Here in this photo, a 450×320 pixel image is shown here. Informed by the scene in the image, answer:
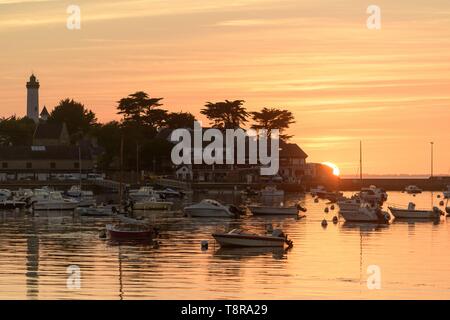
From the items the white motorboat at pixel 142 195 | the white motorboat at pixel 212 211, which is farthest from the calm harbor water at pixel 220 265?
the white motorboat at pixel 142 195

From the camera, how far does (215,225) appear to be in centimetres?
9225

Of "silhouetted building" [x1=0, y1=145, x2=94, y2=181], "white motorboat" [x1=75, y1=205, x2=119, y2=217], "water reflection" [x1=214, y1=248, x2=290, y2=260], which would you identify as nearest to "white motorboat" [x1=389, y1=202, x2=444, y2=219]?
"white motorboat" [x1=75, y1=205, x2=119, y2=217]

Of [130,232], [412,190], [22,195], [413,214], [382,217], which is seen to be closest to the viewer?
[130,232]

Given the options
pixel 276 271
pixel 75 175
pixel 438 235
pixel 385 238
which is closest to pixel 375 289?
pixel 276 271

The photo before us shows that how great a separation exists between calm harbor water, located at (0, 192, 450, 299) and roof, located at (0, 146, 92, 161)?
8098 cm

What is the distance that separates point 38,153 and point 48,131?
24588 millimetres

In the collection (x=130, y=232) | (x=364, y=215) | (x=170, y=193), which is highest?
(x=170, y=193)

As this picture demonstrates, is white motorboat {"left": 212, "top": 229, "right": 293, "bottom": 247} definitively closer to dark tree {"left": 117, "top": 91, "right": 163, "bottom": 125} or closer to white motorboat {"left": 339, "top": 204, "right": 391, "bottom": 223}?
white motorboat {"left": 339, "top": 204, "right": 391, "bottom": 223}

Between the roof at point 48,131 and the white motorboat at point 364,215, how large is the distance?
4118 inches

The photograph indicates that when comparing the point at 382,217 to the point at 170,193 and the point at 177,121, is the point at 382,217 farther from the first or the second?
the point at 177,121

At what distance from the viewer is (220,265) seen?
2383 inches

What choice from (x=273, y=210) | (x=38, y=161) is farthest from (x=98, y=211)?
(x=38, y=161)

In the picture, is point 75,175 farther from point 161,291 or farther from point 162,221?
point 161,291

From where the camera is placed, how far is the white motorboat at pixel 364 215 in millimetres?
97438
